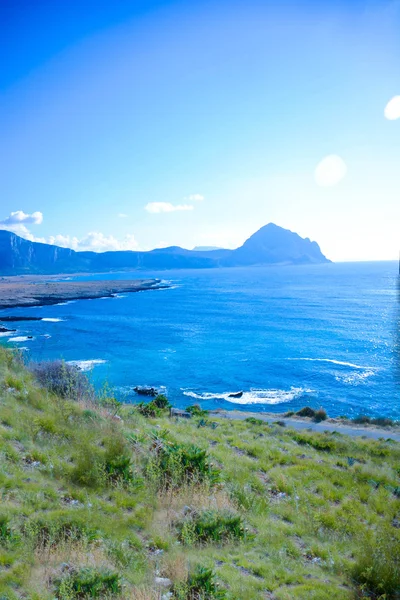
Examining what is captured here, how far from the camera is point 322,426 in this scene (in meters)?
28.8

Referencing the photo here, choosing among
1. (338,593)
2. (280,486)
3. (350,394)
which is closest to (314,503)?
(280,486)

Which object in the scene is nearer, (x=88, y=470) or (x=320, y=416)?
(x=88, y=470)

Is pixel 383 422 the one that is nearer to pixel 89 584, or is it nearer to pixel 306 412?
pixel 306 412

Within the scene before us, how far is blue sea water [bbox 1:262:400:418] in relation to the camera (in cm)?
3756

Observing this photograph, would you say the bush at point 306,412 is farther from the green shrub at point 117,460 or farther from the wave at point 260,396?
the green shrub at point 117,460

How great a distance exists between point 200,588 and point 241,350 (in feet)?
163

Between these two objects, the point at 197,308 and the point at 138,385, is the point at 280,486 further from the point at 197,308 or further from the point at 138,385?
the point at 197,308

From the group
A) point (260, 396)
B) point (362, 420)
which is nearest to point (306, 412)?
point (362, 420)

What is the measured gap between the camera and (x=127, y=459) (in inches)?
328

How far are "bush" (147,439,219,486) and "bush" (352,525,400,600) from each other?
3519 mm

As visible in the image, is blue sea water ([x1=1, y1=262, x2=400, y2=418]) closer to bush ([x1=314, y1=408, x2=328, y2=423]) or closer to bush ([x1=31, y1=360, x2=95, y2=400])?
bush ([x1=31, y1=360, x2=95, y2=400])

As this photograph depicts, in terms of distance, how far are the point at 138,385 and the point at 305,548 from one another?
113 feet

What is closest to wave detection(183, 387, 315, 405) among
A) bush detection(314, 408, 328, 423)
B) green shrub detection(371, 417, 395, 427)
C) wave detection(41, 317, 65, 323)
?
bush detection(314, 408, 328, 423)

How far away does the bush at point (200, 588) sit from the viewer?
4877mm
